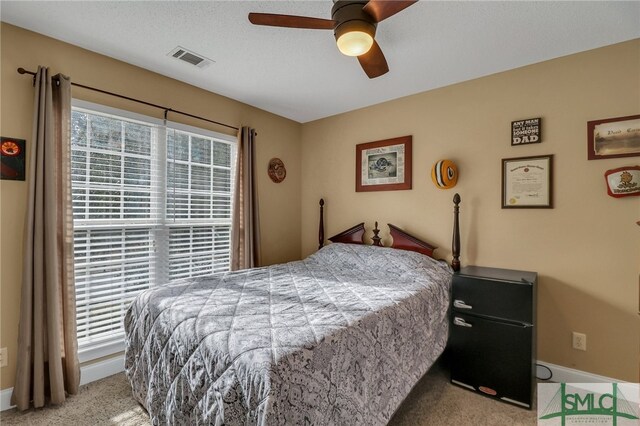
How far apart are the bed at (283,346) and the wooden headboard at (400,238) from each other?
35cm

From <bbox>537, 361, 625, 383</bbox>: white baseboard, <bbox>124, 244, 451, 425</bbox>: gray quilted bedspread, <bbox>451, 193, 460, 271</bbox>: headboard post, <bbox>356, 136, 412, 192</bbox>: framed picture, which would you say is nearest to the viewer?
<bbox>124, 244, 451, 425</bbox>: gray quilted bedspread

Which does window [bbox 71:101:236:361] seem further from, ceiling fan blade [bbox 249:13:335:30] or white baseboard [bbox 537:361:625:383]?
white baseboard [bbox 537:361:625:383]

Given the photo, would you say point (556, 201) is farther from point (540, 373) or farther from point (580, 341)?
point (540, 373)

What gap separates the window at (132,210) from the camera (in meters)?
2.38

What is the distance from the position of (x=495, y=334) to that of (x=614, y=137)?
1.64 meters

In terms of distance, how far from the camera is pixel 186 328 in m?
1.51

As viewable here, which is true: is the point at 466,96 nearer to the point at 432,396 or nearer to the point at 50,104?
the point at 432,396

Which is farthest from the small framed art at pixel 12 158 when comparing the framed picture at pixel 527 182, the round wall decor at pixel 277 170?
the framed picture at pixel 527 182

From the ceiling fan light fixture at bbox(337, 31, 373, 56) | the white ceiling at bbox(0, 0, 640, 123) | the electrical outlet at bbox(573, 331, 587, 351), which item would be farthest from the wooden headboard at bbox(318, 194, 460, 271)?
the ceiling fan light fixture at bbox(337, 31, 373, 56)

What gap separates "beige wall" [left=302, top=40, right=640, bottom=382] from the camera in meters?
2.20

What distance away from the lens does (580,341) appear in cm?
233

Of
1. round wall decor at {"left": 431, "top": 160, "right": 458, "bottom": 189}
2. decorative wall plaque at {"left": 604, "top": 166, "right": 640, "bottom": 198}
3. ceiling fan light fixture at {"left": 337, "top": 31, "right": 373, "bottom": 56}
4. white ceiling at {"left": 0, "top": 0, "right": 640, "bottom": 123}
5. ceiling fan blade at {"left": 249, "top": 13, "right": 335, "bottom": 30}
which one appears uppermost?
white ceiling at {"left": 0, "top": 0, "right": 640, "bottom": 123}

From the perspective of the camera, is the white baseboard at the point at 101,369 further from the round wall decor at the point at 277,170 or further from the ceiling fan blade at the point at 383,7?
the ceiling fan blade at the point at 383,7

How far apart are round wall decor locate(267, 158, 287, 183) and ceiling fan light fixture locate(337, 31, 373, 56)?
227 centimetres
